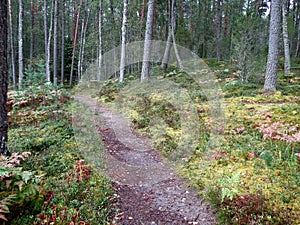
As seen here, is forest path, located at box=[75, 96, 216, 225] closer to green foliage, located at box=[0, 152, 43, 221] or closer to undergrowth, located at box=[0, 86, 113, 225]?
undergrowth, located at box=[0, 86, 113, 225]

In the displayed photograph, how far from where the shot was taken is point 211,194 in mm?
4312

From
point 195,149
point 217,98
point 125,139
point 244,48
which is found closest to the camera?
point 195,149

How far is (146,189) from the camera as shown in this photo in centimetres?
488

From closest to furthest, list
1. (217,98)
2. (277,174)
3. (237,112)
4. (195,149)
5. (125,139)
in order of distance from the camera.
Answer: (277,174) → (195,149) → (125,139) → (237,112) → (217,98)

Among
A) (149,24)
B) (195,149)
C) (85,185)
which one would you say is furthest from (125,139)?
(149,24)

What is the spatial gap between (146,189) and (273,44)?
844cm

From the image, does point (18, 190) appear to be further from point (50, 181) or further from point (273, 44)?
point (273, 44)

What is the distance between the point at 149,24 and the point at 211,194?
436 inches

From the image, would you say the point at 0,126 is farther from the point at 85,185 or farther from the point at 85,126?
the point at 85,126

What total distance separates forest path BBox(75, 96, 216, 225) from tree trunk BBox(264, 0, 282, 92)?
6.26m

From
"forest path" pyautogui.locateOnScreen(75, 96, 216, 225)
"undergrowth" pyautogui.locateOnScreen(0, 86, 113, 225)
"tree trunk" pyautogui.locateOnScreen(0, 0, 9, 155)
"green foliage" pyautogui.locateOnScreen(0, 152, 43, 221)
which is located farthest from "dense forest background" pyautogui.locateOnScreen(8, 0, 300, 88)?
"green foliage" pyautogui.locateOnScreen(0, 152, 43, 221)

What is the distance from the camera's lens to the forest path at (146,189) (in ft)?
13.0

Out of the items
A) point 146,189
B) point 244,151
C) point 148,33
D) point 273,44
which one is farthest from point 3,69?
point 148,33

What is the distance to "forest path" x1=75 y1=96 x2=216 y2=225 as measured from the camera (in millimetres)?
3949
